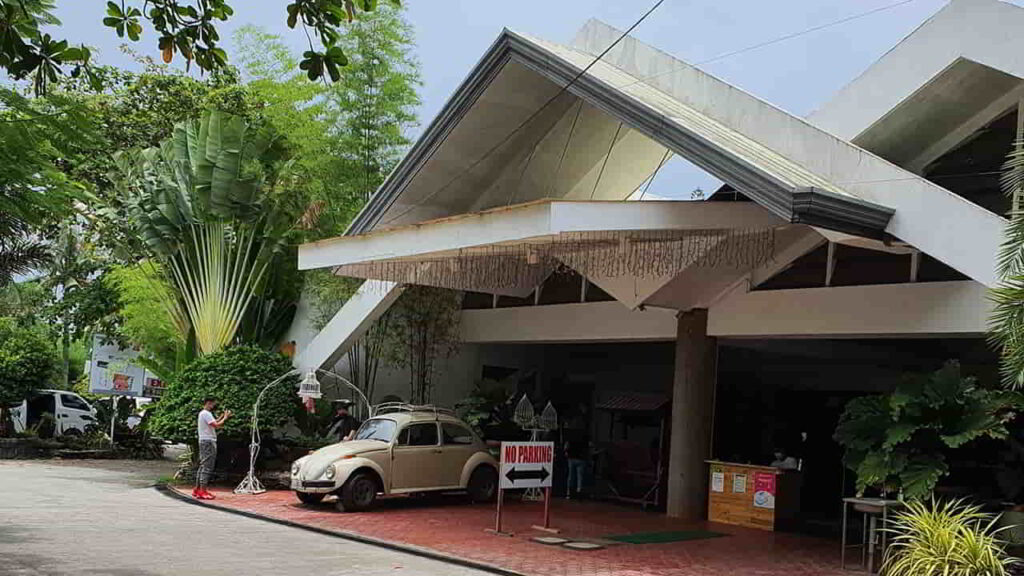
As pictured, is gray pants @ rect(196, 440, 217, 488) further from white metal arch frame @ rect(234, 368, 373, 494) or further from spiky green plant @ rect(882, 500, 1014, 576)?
spiky green plant @ rect(882, 500, 1014, 576)

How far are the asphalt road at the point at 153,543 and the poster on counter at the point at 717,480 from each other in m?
5.93

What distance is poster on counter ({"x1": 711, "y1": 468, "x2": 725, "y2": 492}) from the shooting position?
16156 millimetres

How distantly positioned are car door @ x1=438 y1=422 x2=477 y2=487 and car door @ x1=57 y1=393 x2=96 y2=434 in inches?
550

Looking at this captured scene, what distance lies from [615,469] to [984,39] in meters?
10.1

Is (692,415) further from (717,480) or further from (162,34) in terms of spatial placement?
(162,34)

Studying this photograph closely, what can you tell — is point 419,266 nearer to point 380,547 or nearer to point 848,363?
point 380,547

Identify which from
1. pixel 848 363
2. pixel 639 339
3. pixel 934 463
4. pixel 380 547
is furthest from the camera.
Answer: pixel 848 363

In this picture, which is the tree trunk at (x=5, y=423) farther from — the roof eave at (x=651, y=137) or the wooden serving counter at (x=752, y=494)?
the wooden serving counter at (x=752, y=494)

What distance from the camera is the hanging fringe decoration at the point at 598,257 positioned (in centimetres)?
1295

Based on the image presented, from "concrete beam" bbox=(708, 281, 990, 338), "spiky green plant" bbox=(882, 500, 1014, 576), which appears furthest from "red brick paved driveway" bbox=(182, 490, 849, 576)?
"concrete beam" bbox=(708, 281, 990, 338)

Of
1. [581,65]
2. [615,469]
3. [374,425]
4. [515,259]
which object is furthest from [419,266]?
[615,469]

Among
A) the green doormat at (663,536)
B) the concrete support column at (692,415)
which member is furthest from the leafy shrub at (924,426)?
the concrete support column at (692,415)

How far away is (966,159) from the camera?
44.3 ft

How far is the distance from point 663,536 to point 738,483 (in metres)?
2.12
